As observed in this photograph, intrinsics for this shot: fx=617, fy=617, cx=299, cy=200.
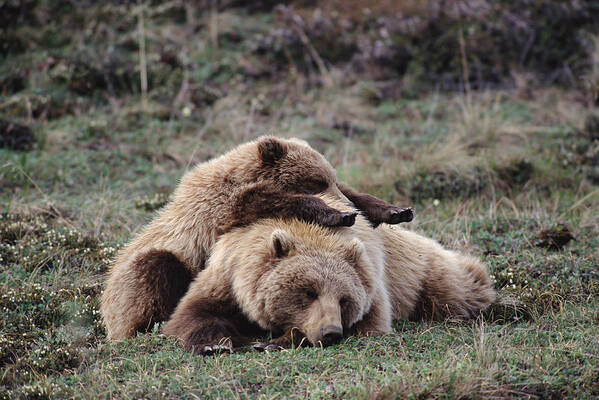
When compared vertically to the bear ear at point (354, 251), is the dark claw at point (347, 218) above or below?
above

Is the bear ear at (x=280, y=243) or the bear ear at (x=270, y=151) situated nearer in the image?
the bear ear at (x=280, y=243)

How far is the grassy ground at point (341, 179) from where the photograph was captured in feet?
12.3

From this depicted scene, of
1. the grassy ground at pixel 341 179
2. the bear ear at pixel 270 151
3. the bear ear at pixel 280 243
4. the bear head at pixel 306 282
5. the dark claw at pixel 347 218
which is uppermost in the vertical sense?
the bear ear at pixel 270 151

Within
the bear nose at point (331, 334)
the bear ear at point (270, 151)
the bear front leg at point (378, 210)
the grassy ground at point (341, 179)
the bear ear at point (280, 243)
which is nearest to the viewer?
the grassy ground at point (341, 179)

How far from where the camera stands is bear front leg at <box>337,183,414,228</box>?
16.5 feet

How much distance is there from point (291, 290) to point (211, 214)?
1.11m

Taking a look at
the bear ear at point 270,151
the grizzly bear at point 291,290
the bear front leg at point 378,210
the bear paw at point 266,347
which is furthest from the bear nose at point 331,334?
the bear ear at point 270,151

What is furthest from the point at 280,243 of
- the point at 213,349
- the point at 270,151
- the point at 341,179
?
the point at 341,179

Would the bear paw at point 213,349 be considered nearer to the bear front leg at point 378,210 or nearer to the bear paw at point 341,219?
the bear paw at point 341,219

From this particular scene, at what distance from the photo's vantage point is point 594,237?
661 cm

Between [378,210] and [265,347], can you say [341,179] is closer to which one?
[378,210]

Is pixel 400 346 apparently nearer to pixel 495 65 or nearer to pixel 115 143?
pixel 115 143

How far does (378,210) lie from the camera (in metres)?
5.29

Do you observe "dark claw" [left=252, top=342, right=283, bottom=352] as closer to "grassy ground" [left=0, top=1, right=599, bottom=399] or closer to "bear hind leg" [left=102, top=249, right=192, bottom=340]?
"grassy ground" [left=0, top=1, right=599, bottom=399]
